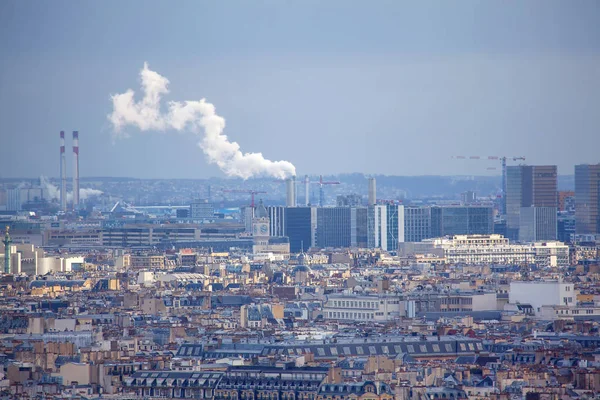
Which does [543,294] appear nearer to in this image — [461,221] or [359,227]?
[461,221]

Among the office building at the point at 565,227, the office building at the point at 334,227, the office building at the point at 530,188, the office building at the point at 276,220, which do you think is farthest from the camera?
the office building at the point at 530,188

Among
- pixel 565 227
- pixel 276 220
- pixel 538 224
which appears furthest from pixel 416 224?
pixel 565 227

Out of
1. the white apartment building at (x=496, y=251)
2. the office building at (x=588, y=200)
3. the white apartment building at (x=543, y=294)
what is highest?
the office building at (x=588, y=200)

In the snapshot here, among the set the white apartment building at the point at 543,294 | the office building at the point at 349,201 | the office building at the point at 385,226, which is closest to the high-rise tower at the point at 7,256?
the white apartment building at the point at 543,294

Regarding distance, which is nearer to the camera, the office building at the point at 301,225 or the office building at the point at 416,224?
the office building at the point at 301,225

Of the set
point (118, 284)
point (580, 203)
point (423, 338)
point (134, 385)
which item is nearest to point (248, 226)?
point (580, 203)

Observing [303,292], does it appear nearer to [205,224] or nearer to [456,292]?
[456,292]

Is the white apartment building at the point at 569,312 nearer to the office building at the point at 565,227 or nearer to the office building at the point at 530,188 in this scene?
the office building at the point at 565,227

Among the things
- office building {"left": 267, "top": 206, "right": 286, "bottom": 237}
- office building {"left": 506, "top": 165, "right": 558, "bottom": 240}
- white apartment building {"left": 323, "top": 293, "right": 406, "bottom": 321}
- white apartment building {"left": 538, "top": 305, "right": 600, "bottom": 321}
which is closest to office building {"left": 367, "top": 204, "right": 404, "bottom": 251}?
office building {"left": 267, "top": 206, "right": 286, "bottom": 237}
